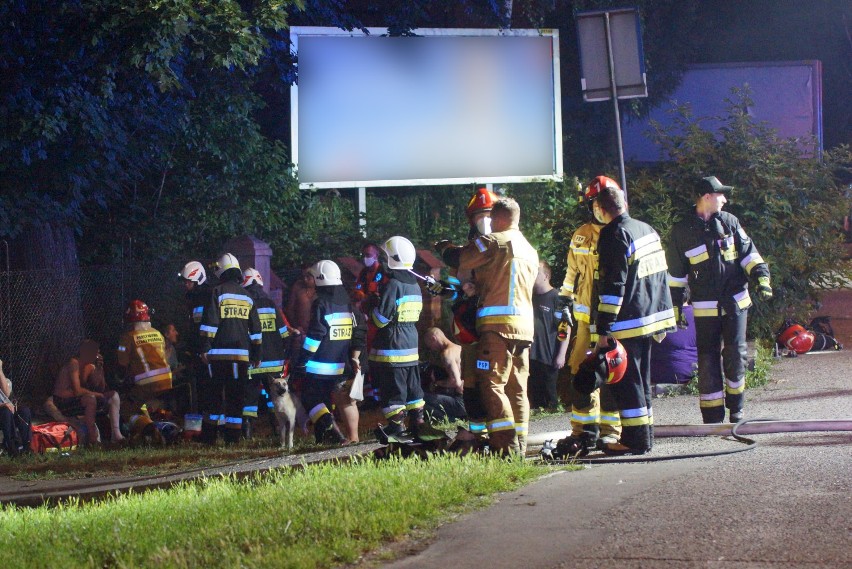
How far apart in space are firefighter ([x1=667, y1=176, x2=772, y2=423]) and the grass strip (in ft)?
8.48

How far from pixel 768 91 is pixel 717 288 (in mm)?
19501

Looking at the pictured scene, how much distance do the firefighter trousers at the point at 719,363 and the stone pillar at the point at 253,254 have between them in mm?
6829

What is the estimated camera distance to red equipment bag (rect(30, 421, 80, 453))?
12.4 metres

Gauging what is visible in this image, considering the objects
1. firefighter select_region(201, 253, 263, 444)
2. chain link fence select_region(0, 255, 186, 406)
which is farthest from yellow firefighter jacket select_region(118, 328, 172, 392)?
chain link fence select_region(0, 255, 186, 406)

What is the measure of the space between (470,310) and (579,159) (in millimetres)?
16394

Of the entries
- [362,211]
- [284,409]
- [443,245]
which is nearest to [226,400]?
[284,409]

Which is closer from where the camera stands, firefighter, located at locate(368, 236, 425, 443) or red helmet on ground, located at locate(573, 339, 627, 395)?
red helmet on ground, located at locate(573, 339, 627, 395)

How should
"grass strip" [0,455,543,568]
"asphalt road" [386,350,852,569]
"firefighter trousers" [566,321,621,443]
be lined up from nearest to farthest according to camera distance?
"asphalt road" [386,350,852,569], "grass strip" [0,455,543,568], "firefighter trousers" [566,321,621,443]

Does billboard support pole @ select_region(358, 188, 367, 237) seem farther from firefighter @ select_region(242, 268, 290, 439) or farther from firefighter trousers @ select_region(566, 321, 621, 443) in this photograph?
firefighter trousers @ select_region(566, 321, 621, 443)

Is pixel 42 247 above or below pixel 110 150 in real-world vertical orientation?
below

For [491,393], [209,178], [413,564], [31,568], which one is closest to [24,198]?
[209,178]

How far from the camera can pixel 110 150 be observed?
15.1 meters

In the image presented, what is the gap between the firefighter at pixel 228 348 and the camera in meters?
12.0

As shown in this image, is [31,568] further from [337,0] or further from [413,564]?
[337,0]
